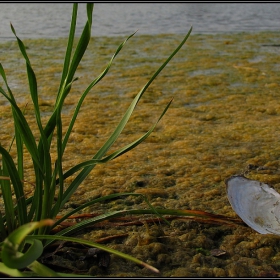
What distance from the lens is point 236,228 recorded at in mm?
1651

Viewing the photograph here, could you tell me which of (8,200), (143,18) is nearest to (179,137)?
(8,200)

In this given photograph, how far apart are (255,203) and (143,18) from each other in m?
5.86

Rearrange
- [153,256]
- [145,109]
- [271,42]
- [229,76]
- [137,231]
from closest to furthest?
1. [153,256]
2. [137,231]
3. [145,109]
4. [229,76]
5. [271,42]

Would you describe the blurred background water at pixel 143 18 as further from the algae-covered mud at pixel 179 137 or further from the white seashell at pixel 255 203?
the white seashell at pixel 255 203

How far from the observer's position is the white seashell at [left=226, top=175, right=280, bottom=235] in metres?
1.67

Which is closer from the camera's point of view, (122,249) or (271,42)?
(122,249)

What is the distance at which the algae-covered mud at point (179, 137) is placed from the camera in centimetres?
151

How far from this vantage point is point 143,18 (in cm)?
730

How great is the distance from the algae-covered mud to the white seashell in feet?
0.17

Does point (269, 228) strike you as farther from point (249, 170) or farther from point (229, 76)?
point (229, 76)

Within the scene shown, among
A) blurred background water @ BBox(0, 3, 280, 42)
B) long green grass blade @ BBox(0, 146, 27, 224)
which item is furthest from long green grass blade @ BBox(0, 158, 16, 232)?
blurred background water @ BBox(0, 3, 280, 42)

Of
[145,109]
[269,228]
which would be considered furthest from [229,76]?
[269,228]

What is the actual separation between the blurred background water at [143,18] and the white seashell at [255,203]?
4.16 m

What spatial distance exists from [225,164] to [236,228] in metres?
0.66
